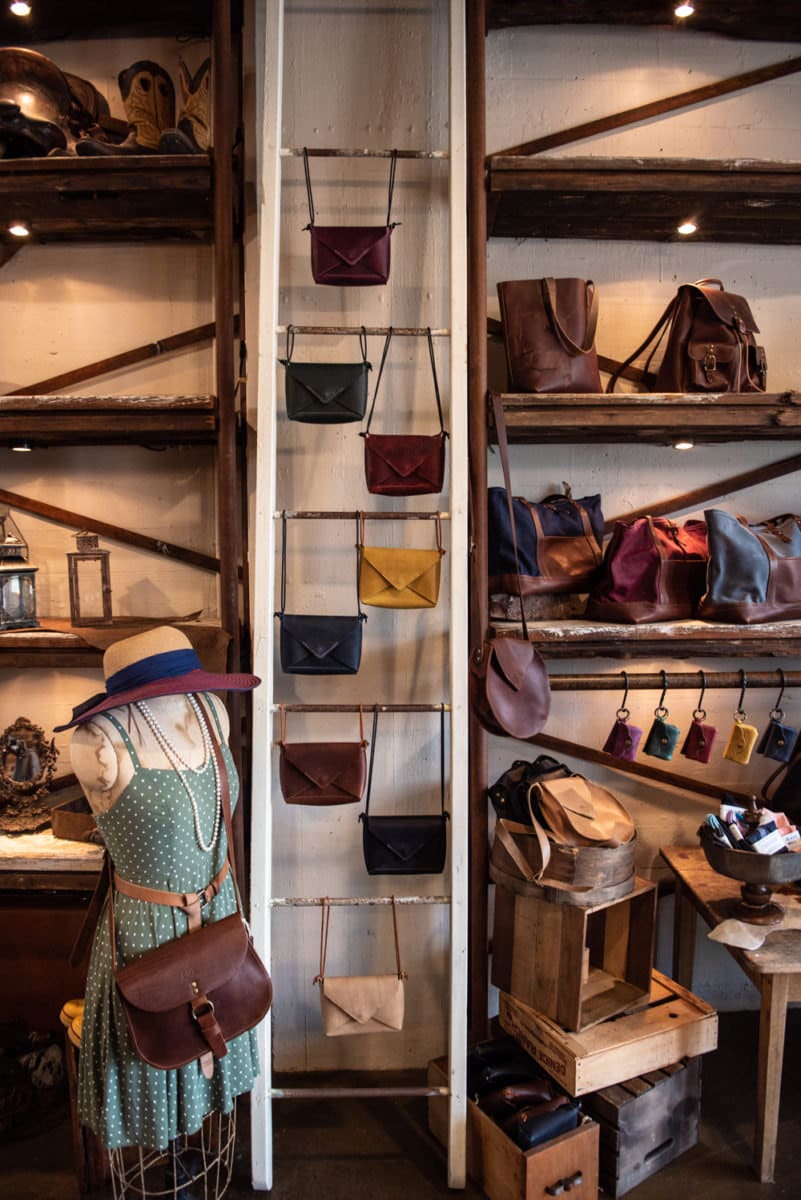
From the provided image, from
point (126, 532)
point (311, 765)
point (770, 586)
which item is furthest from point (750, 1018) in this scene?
point (126, 532)

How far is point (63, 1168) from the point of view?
222cm

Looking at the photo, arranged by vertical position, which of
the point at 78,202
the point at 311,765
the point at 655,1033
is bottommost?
the point at 655,1033

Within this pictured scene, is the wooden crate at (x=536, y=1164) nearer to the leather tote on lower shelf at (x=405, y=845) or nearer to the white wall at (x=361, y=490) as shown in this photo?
the white wall at (x=361, y=490)

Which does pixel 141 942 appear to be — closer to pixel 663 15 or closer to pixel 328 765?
pixel 328 765

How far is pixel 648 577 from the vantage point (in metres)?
2.36

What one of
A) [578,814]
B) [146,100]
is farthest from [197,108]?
[578,814]

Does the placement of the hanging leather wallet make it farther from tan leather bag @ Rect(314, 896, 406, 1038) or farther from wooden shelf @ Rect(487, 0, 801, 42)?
wooden shelf @ Rect(487, 0, 801, 42)

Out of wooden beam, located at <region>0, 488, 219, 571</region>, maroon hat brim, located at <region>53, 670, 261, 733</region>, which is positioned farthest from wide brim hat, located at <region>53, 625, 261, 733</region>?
wooden beam, located at <region>0, 488, 219, 571</region>

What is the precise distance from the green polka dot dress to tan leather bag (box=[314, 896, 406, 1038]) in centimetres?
45

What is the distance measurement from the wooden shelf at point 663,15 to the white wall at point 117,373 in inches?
41.0

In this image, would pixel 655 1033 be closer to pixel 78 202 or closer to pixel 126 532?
pixel 126 532

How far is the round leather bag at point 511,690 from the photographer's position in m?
2.18

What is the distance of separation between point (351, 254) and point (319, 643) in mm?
1103

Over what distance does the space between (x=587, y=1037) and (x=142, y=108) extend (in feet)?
9.89
